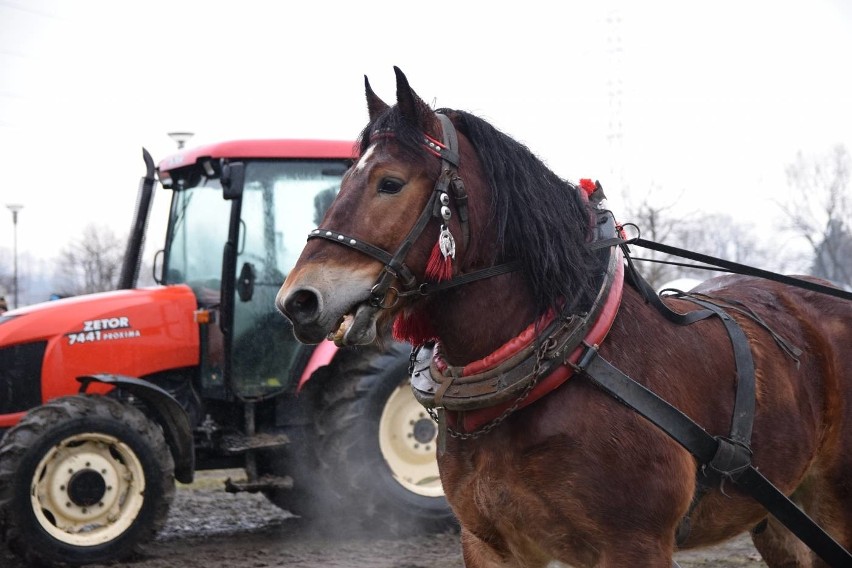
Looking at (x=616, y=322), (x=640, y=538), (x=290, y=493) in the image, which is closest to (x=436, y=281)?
(x=616, y=322)

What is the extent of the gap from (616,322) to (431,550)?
369 centimetres

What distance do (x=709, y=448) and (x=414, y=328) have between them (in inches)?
39.7

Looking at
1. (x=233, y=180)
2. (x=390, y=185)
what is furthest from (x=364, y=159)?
(x=233, y=180)

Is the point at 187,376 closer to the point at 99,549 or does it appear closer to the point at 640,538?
the point at 99,549

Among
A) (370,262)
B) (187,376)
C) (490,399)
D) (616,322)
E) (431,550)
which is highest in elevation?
(370,262)

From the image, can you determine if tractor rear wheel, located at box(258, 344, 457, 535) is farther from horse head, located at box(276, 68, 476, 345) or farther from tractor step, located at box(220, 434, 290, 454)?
horse head, located at box(276, 68, 476, 345)

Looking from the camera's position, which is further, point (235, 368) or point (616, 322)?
point (235, 368)

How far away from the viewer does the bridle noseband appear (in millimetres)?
2809

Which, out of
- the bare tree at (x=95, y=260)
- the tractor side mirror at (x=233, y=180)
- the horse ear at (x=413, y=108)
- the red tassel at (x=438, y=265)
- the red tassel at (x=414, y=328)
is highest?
the horse ear at (x=413, y=108)

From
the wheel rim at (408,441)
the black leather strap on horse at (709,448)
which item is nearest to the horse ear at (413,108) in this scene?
the black leather strap on horse at (709,448)

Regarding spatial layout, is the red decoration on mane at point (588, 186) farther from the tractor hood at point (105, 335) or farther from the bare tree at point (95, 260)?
the bare tree at point (95, 260)

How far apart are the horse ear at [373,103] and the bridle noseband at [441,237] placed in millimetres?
187

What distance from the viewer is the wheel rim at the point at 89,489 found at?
5871 millimetres

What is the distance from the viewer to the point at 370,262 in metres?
2.81
